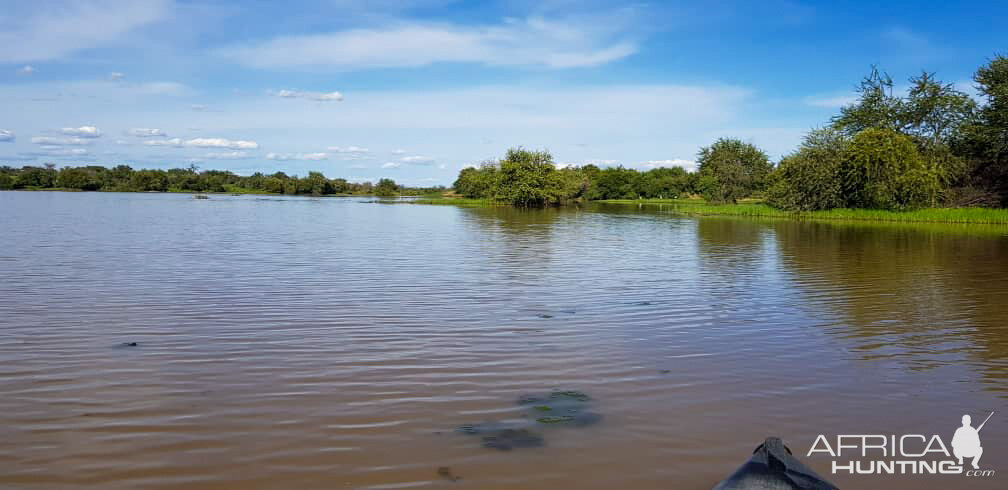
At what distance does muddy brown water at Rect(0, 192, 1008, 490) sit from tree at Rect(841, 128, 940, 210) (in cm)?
3430

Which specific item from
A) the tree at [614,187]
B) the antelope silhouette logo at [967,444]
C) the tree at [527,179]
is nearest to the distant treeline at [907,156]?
the tree at [527,179]

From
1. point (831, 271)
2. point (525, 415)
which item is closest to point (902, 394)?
point (525, 415)

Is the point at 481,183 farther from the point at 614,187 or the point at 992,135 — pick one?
the point at 992,135

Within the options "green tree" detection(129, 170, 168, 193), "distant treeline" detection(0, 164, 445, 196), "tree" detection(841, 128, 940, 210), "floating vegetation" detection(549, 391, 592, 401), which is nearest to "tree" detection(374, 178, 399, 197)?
"distant treeline" detection(0, 164, 445, 196)

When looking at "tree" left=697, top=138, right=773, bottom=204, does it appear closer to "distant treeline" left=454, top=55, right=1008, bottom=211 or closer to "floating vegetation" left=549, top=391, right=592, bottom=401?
"distant treeline" left=454, top=55, right=1008, bottom=211

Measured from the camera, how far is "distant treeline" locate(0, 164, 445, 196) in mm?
142750

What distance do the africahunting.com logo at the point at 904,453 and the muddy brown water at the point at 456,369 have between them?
0.13 m

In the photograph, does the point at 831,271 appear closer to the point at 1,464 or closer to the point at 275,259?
the point at 275,259

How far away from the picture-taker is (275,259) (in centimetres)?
1869

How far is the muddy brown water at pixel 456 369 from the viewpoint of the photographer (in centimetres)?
510

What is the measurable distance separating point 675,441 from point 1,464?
5.01 metres

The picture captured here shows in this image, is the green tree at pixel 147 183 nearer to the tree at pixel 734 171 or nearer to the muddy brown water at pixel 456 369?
the tree at pixel 734 171

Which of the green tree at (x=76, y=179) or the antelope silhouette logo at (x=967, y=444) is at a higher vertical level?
the green tree at (x=76, y=179)

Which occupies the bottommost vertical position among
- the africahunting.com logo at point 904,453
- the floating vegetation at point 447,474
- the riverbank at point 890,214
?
the africahunting.com logo at point 904,453
